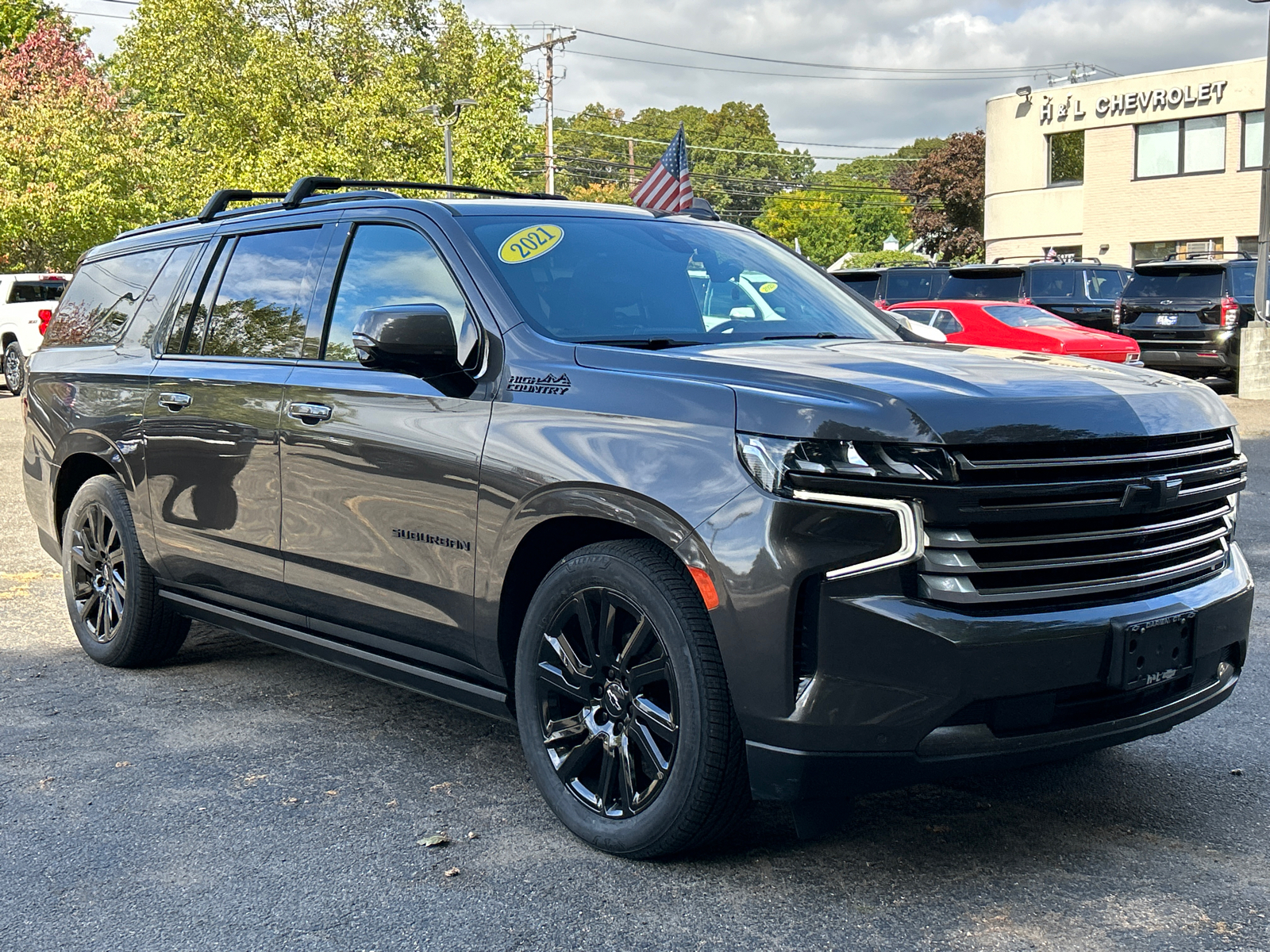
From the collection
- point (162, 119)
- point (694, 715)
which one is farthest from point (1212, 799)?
point (162, 119)

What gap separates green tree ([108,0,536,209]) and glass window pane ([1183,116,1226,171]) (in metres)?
20.0

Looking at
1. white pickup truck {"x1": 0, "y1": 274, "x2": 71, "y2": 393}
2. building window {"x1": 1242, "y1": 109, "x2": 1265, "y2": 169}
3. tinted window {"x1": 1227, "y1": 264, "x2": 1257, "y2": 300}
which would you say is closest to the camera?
tinted window {"x1": 1227, "y1": 264, "x2": 1257, "y2": 300}

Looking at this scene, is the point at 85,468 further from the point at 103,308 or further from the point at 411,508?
the point at 411,508

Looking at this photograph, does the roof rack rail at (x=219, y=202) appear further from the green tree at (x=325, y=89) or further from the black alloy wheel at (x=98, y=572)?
the green tree at (x=325, y=89)

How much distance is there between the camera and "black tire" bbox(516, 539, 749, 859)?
3283mm

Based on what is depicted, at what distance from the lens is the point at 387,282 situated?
4430 mm

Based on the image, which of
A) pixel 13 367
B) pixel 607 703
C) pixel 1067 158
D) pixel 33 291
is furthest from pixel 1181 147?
pixel 607 703

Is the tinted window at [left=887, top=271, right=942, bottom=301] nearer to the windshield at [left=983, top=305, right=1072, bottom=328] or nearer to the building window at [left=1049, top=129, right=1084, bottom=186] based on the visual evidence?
the windshield at [left=983, top=305, right=1072, bottom=328]

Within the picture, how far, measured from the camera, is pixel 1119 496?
3.26 metres

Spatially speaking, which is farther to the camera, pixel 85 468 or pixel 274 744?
pixel 85 468

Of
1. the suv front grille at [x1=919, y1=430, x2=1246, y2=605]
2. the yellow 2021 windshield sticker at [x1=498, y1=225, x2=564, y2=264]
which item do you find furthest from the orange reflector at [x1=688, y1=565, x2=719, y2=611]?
the yellow 2021 windshield sticker at [x1=498, y1=225, x2=564, y2=264]

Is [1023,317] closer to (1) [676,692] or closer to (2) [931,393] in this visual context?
(2) [931,393]

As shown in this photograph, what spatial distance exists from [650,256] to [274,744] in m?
2.08

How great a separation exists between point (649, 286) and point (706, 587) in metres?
1.41
